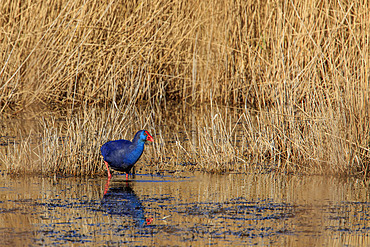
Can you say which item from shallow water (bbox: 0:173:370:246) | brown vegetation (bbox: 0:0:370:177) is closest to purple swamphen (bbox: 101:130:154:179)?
shallow water (bbox: 0:173:370:246)

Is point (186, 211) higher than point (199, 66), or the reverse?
point (199, 66)

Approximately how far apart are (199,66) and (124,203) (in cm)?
723

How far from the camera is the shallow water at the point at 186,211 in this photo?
Answer: 4.32 meters

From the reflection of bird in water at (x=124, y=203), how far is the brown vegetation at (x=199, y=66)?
0.86 meters

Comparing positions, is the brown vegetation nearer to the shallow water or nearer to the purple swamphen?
the purple swamphen

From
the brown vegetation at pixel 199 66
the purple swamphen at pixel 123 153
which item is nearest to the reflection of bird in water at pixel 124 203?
the purple swamphen at pixel 123 153

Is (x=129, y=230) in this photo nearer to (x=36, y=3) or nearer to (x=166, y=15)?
(x=36, y=3)

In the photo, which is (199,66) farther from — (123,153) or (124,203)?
(124,203)

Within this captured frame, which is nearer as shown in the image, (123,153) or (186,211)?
(186,211)

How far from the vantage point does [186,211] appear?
16.5ft

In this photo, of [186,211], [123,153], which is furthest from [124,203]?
[123,153]

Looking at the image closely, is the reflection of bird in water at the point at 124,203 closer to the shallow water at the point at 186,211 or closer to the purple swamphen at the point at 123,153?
the shallow water at the point at 186,211

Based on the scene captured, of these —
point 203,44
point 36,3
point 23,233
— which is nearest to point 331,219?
point 23,233

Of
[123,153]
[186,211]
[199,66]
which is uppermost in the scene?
[199,66]
